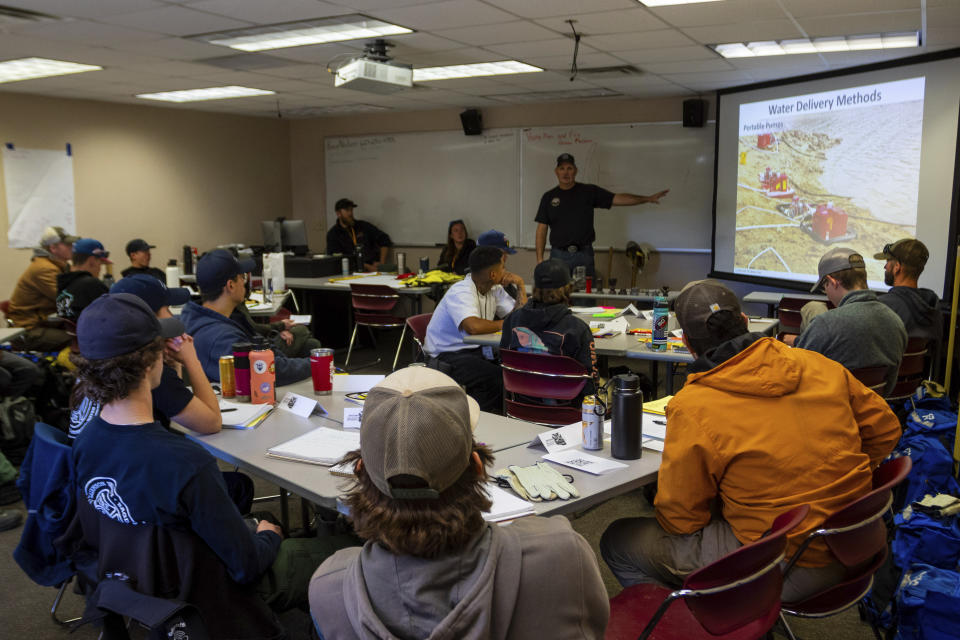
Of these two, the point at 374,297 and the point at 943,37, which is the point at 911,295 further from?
the point at 374,297

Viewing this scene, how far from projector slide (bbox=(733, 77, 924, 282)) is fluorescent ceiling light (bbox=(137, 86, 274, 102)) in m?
4.98

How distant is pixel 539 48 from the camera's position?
223 inches

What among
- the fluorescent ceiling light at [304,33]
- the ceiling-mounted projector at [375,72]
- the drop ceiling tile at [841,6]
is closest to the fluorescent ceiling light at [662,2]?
the drop ceiling tile at [841,6]

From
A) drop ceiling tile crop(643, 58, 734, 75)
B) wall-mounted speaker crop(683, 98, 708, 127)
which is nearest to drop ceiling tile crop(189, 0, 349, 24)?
drop ceiling tile crop(643, 58, 734, 75)

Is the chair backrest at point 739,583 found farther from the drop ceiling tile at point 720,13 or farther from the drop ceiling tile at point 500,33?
the drop ceiling tile at point 500,33

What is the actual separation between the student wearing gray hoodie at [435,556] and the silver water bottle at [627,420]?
42.5 inches

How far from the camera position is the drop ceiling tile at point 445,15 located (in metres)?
4.37

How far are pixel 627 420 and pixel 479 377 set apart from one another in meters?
2.09

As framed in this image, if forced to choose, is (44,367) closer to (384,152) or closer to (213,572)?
(213,572)

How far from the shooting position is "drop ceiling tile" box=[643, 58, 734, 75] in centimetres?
627

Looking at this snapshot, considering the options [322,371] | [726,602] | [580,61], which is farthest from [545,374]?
[580,61]

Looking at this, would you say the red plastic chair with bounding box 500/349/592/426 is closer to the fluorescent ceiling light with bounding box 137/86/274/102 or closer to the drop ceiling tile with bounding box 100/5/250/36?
the drop ceiling tile with bounding box 100/5/250/36

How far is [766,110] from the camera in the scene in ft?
23.7

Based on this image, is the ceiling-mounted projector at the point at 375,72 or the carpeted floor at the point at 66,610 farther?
the ceiling-mounted projector at the point at 375,72
